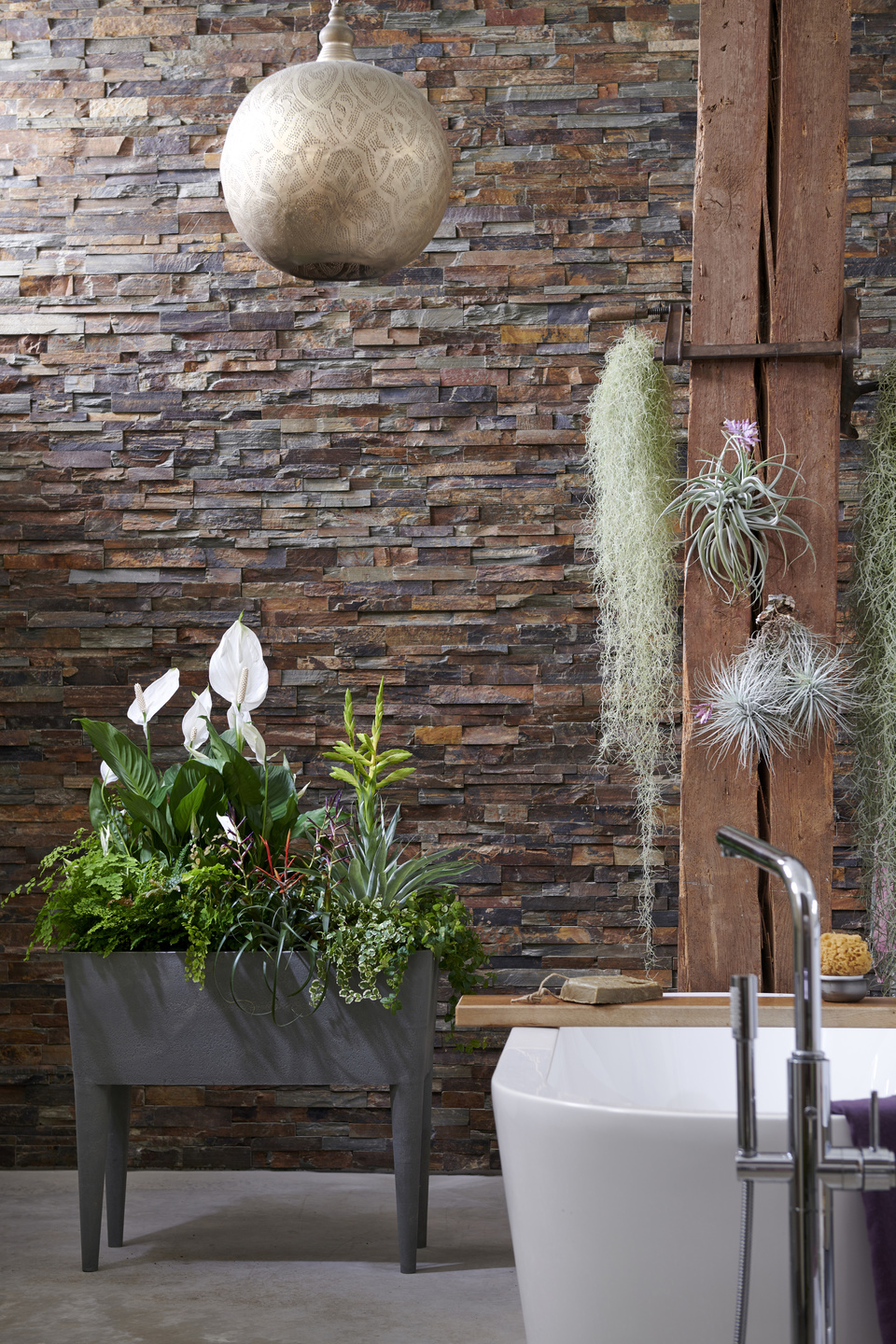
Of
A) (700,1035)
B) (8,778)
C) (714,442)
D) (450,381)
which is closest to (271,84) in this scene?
(714,442)

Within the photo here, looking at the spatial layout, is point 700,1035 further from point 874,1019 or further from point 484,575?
point 484,575

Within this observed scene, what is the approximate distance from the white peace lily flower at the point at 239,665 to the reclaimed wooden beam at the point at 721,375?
84 cm

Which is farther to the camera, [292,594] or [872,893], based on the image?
[292,594]

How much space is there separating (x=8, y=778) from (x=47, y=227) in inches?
56.0

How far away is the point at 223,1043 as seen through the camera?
7.52 ft

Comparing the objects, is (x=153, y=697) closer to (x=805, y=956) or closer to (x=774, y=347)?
(x=774, y=347)

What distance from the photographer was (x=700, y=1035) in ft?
6.67

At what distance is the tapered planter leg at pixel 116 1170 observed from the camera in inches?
97.1

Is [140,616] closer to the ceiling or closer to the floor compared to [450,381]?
closer to the floor

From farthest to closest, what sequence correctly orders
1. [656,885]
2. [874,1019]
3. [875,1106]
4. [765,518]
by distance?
[656,885]
[765,518]
[874,1019]
[875,1106]

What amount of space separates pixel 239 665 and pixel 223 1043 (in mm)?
728

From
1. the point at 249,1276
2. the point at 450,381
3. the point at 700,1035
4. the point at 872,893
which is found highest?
the point at 450,381

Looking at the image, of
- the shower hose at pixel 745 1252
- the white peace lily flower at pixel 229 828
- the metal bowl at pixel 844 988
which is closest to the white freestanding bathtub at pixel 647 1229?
the shower hose at pixel 745 1252

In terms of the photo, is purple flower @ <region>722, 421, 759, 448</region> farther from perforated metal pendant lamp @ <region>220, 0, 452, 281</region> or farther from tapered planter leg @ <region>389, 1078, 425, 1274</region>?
tapered planter leg @ <region>389, 1078, 425, 1274</region>
